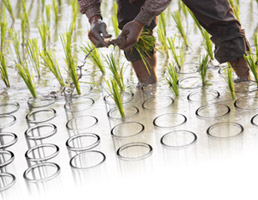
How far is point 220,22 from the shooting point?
2566 mm

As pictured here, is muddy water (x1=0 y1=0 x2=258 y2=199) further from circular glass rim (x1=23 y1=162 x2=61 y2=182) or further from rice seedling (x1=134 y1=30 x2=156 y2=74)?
rice seedling (x1=134 y1=30 x2=156 y2=74)

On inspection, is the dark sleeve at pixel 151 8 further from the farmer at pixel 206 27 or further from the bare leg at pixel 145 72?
the bare leg at pixel 145 72

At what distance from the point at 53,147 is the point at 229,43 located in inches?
48.1

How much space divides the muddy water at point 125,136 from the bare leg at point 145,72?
6 cm

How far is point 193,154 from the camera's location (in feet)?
5.98

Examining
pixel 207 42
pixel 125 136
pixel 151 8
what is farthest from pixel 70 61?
pixel 125 136

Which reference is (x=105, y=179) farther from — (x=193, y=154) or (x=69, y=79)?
(x=69, y=79)

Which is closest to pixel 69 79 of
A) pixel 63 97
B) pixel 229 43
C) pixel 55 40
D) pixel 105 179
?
pixel 63 97

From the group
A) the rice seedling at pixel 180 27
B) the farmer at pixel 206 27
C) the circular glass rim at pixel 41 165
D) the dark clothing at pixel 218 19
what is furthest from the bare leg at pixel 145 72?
the circular glass rim at pixel 41 165

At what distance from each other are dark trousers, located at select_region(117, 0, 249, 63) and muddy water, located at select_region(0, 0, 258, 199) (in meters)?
0.23

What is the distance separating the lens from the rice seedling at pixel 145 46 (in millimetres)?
2705

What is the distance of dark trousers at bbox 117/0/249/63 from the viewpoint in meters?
2.53

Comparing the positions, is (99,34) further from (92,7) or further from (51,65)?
(51,65)

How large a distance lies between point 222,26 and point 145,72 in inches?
22.5
